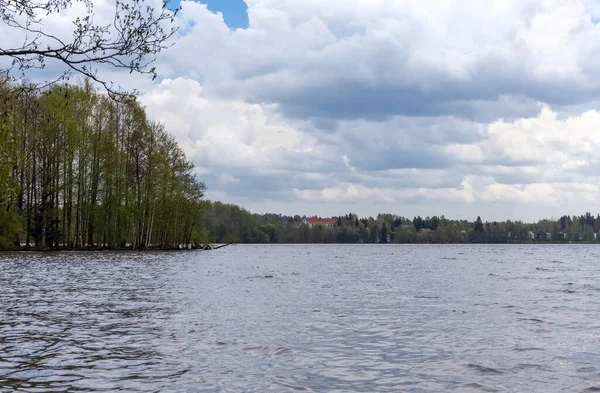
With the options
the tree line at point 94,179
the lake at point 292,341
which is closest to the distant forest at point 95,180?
the tree line at point 94,179

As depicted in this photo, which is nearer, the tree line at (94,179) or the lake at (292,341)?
the lake at (292,341)

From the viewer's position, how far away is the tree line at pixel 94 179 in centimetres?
6322

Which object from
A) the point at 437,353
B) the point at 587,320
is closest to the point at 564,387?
the point at 437,353

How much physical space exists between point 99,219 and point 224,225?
107 meters

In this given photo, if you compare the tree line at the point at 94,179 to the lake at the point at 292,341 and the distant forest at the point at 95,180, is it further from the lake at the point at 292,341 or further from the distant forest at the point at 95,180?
the lake at the point at 292,341

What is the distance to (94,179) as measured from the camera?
70438 mm

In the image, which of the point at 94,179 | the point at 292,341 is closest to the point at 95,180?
the point at 94,179

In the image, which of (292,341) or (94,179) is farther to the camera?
(94,179)

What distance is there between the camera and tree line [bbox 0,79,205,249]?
63.2 meters

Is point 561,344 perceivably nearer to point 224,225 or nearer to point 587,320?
point 587,320

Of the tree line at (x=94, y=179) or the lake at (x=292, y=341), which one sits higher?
the tree line at (x=94, y=179)

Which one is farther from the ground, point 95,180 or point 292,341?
point 95,180

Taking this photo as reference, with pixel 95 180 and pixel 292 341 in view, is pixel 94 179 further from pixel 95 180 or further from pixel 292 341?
pixel 292 341

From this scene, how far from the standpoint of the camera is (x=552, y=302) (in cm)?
2539
